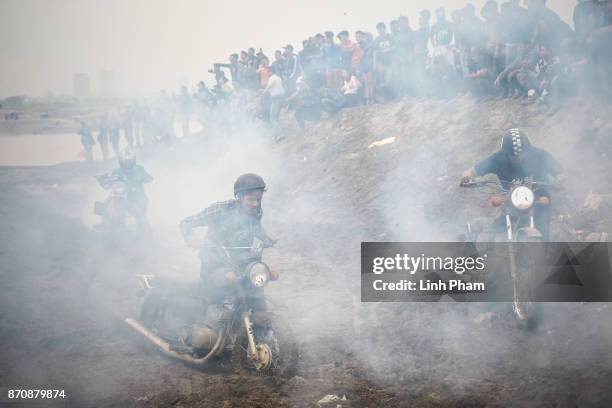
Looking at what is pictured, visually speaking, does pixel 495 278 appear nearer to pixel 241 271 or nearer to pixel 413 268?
pixel 413 268

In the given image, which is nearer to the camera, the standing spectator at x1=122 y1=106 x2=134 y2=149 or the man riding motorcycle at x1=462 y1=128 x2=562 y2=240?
the man riding motorcycle at x1=462 y1=128 x2=562 y2=240

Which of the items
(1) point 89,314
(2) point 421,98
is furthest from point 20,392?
(2) point 421,98

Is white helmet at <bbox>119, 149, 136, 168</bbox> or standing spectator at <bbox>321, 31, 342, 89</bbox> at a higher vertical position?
standing spectator at <bbox>321, 31, 342, 89</bbox>

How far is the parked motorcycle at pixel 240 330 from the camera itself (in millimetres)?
4840

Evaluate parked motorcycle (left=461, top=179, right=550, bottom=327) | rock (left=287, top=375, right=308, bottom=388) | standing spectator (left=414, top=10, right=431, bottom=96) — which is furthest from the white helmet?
standing spectator (left=414, top=10, right=431, bottom=96)

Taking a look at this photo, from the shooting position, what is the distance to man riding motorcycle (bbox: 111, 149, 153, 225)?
10773 millimetres

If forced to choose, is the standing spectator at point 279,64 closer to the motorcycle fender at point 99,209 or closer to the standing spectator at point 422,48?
the standing spectator at point 422,48

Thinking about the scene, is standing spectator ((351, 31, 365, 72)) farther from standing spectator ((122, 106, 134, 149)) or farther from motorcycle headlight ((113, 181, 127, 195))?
standing spectator ((122, 106, 134, 149))

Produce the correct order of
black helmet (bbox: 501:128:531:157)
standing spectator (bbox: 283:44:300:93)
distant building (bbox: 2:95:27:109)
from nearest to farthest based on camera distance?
black helmet (bbox: 501:128:531:157) → standing spectator (bbox: 283:44:300:93) → distant building (bbox: 2:95:27:109)

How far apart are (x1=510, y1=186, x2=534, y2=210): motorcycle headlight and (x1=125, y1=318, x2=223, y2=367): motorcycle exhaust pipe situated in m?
3.75

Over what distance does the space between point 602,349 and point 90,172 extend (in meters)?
21.6

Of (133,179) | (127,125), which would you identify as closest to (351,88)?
(133,179)

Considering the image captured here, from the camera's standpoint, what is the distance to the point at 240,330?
16.3 ft

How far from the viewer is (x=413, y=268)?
7980 mm
